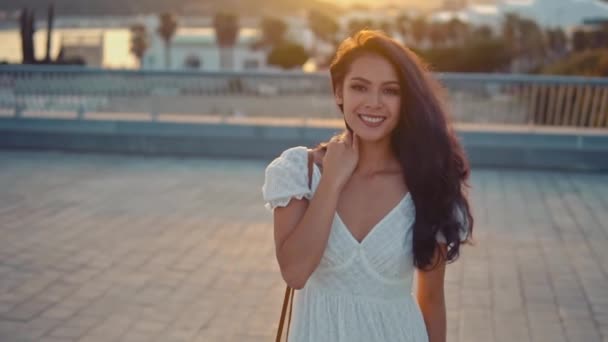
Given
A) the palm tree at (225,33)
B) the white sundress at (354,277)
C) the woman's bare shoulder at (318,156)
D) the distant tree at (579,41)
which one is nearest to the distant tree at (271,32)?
the palm tree at (225,33)

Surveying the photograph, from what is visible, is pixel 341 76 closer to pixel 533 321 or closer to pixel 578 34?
pixel 533 321

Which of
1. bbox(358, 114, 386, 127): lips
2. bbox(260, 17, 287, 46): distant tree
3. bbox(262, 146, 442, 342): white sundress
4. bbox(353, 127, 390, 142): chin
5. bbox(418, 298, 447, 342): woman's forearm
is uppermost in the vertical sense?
bbox(358, 114, 386, 127): lips

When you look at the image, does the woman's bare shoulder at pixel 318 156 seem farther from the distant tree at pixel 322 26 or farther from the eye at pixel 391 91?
the distant tree at pixel 322 26

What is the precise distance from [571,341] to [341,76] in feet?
9.59

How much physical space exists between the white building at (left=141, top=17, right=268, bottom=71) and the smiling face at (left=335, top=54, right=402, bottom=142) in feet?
205

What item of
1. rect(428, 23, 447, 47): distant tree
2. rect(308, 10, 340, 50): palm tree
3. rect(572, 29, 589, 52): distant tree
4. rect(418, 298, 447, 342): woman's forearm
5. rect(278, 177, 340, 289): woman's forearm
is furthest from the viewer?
rect(308, 10, 340, 50): palm tree

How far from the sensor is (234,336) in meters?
4.46

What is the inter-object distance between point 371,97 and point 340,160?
202 millimetres

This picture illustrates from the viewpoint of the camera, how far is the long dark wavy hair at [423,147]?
212 centimetres

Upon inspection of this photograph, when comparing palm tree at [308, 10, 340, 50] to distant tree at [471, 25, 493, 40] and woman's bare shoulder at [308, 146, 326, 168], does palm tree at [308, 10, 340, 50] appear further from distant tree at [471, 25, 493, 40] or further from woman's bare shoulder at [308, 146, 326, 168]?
woman's bare shoulder at [308, 146, 326, 168]

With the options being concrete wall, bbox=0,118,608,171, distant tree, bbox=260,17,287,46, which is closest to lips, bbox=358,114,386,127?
concrete wall, bbox=0,118,608,171

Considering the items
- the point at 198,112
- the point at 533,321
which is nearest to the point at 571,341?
the point at 533,321

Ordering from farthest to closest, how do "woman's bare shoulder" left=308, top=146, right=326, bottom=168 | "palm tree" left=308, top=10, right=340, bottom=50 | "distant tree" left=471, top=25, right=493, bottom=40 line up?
"palm tree" left=308, top=10, right=340, bottom=50
"distant tree" left=471, top=25, right=493, bottom=40
"woman's bare shoulder" left=308, top=146, right=326, bottom=168

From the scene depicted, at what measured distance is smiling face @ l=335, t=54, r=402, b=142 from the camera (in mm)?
2129
